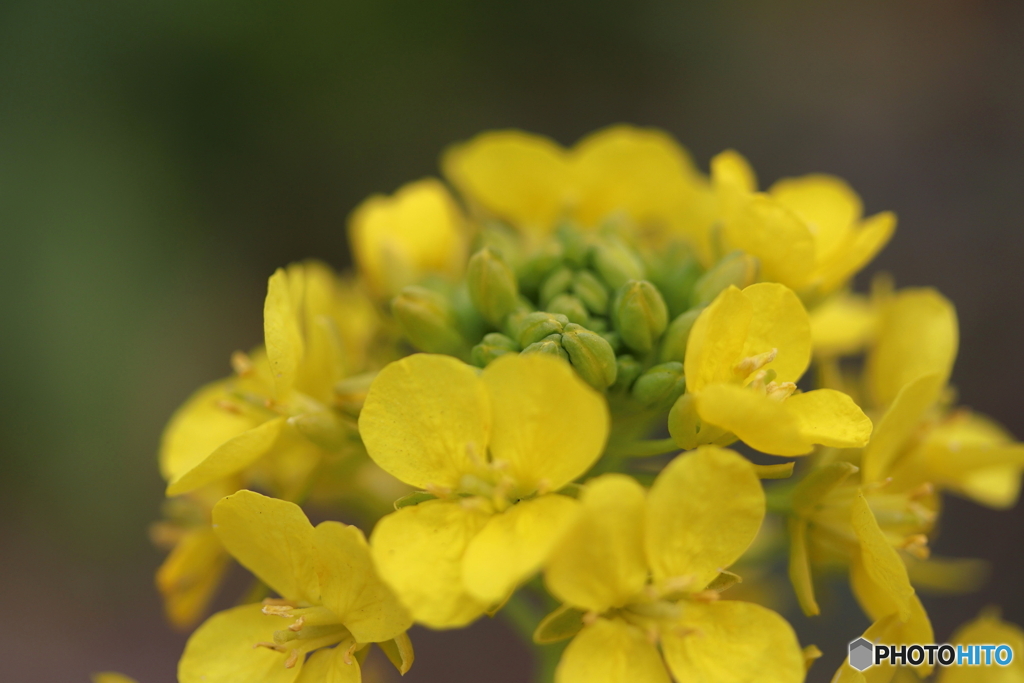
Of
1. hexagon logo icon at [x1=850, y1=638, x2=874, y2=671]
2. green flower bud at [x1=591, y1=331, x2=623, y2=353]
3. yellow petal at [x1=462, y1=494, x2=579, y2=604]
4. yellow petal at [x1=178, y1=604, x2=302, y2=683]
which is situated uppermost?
green flower bud at [x1=591, y1=331, x2=623, y2=353]

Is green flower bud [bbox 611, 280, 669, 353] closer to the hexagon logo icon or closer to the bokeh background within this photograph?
the hexagon logo icon

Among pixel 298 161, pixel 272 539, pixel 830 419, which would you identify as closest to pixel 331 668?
pixel 272 539

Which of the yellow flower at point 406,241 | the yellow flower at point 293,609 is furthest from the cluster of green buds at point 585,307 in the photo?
the yellow flower at point 293,609

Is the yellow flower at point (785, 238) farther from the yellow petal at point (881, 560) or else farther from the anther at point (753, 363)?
the yellow petal at point (881, 560)

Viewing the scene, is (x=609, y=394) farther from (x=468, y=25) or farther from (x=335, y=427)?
(x=468, y=25)

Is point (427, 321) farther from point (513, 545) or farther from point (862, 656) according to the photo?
point (862, 656)

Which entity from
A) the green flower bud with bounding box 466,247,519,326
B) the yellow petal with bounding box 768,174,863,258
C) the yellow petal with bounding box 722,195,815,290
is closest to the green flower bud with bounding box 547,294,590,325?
the green flower bud with bounding box 466,247,519,326
